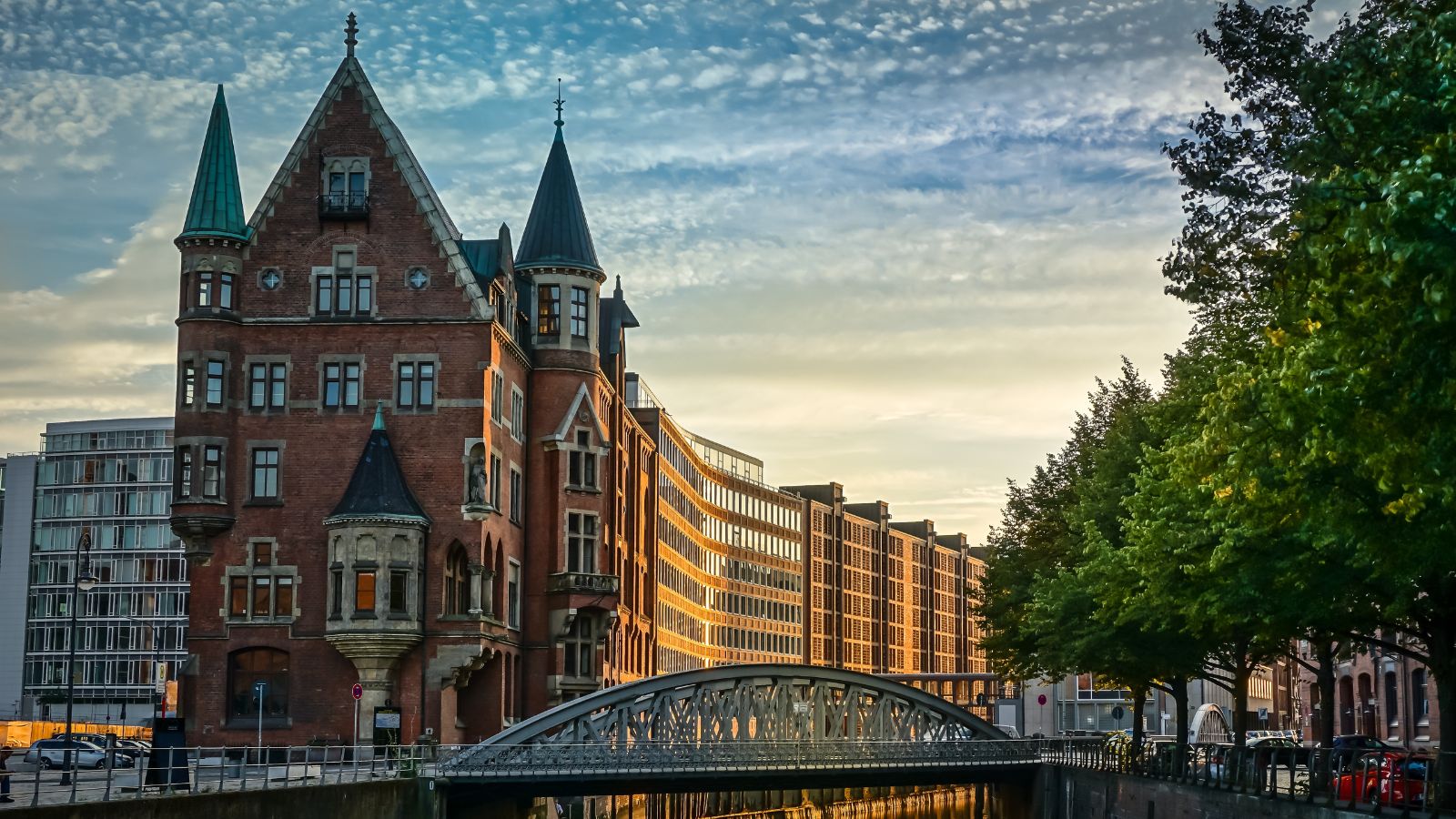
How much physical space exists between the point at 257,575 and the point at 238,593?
2.81ft

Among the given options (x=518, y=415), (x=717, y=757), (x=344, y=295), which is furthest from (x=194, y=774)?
(x=518, y=415)

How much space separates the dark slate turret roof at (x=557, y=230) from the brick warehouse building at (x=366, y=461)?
1.03 ft

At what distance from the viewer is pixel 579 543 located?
6919 cm

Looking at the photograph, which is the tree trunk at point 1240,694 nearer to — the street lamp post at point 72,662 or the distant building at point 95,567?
the street lamp post at point 72,662

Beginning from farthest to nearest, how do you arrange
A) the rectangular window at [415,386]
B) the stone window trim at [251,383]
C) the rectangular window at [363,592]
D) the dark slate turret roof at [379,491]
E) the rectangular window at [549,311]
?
1. the rectangular window at [549,311]
2. the stone window trim at [251,383]
3. the rectangular window at [415,386]
4. the dark slate turret roof at [379,491]
5. the rectangular window at [363,592]

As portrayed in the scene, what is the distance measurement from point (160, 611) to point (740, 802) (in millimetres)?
71793

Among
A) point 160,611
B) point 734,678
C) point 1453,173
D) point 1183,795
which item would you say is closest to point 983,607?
point 734,678

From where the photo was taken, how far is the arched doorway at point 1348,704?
7975 cm

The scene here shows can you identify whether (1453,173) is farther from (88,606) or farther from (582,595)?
(88,606)

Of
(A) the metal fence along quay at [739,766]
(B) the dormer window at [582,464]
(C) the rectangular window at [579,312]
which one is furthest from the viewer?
(C) the rectangular window at [579,312]

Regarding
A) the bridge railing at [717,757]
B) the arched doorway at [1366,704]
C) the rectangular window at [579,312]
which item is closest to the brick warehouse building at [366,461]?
the rectangular window at [579,312]

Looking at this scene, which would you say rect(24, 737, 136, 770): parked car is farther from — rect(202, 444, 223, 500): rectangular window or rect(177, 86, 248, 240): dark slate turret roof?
rect(177, 86, 248, 240): dark slate turret roof

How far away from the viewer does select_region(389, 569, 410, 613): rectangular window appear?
61.5 m

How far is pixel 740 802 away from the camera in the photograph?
9731 centimetres
